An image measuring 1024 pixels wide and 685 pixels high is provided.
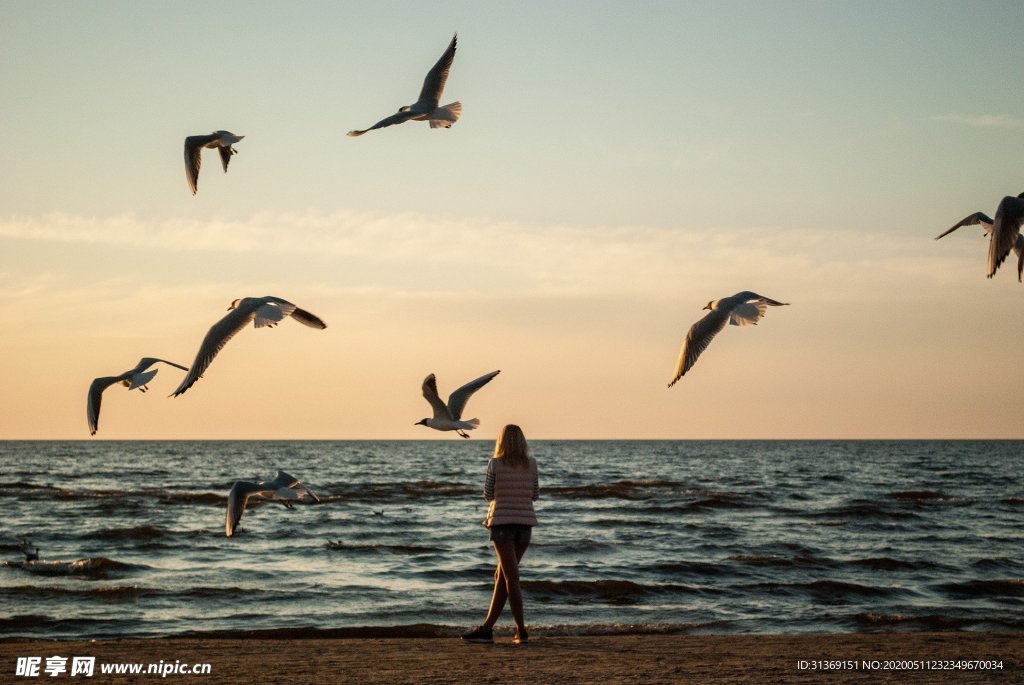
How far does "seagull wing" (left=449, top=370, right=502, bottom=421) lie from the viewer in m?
9.59

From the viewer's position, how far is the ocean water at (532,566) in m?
12.2

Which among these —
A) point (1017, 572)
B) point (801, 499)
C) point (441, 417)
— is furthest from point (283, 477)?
point (801, 499)

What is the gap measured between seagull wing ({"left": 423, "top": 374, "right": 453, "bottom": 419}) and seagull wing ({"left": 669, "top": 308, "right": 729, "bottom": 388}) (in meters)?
2.12

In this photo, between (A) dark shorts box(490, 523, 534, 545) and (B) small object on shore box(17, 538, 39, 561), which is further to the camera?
(B) small object on shore box(17, 538, 39, 561)

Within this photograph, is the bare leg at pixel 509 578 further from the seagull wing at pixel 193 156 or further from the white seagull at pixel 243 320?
the seagull wing at pixel 193 156

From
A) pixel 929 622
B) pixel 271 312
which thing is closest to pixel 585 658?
pixel 271 312

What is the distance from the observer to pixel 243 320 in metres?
9.04

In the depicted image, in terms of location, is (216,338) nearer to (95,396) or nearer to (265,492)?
(265,492)

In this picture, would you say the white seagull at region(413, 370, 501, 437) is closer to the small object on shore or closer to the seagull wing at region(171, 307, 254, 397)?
the seagull wing at region(171, 307, 254, 397)

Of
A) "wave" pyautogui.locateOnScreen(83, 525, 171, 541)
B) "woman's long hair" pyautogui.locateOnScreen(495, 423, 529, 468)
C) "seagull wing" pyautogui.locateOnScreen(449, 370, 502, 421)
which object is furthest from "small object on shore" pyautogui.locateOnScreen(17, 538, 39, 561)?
"woman's long hair" pyautogui.locateOnScreen(495, 423, 529, 468)

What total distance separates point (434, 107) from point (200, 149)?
260cm

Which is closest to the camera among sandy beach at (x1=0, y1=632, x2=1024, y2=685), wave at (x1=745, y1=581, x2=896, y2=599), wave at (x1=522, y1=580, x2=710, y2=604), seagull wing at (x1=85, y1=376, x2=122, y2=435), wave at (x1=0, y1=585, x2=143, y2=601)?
sandy beach at (x1=0, y1=632, x2=1024, y2=685)

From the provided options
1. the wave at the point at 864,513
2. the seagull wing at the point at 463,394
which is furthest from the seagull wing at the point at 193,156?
the wave at the point at 864,513

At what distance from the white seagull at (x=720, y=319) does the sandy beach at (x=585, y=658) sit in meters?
2.41
